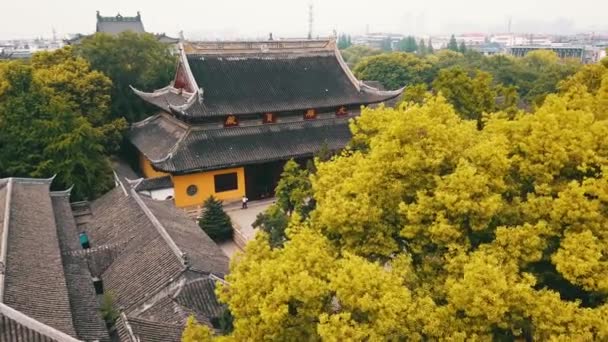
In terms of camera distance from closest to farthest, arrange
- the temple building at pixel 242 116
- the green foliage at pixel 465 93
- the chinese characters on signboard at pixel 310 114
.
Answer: the green foliage at pixel 465 93
the temple building at pixel 242 116
the chinese characters on signboard at pixel 310 114

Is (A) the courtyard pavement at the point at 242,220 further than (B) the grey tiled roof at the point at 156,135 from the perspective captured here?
No

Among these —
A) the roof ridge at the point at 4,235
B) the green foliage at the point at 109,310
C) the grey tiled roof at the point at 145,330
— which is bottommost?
the green foliage at the point at 109,310

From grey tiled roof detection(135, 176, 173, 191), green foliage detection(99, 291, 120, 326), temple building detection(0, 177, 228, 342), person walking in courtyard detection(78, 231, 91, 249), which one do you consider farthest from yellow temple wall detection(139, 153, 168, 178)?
green foliage detection(99, 291, 120, 326)

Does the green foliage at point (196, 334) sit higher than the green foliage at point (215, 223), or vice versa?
the green foliage at point (196, 334)

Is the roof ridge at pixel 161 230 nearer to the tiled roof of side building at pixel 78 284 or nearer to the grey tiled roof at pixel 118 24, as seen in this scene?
the tiled roof of side building at pixel 78 284

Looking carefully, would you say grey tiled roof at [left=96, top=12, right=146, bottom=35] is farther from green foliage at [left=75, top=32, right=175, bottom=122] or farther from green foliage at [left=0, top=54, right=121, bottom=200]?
green foliage at [left=0, top=54, right=121, bottom=200]

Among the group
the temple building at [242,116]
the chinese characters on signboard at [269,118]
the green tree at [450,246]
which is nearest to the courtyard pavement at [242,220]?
the temple building at [242,116]

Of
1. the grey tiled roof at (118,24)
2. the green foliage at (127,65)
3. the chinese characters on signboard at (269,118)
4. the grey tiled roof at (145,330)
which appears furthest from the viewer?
the grey tiled roof at (118,24)
